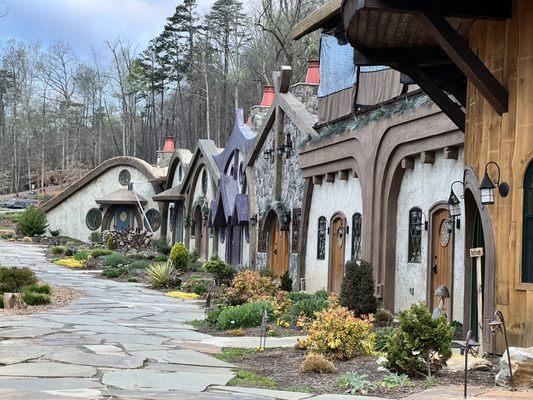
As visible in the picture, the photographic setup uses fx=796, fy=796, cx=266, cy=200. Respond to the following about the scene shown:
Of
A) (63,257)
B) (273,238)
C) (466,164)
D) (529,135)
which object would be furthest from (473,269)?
(63,257)

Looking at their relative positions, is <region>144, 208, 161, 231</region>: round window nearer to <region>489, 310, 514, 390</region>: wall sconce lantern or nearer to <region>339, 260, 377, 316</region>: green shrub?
<region>339, 260, 377, 316</region>: green shrub

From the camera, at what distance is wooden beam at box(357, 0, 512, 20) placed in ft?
29.5

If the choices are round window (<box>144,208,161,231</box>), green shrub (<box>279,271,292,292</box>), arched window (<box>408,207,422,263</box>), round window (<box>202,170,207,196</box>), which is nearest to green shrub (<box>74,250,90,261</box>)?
A: round window (<box>202,170,207,196</box>)

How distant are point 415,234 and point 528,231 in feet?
23.9

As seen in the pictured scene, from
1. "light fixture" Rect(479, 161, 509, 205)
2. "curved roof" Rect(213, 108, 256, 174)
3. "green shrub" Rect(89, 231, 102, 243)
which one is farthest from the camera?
"green shrub" Rect(89, 231, 102, 243)

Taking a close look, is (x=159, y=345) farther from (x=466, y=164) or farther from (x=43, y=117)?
(x=43, y=117)

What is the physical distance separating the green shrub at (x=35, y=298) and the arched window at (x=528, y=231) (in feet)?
36.1

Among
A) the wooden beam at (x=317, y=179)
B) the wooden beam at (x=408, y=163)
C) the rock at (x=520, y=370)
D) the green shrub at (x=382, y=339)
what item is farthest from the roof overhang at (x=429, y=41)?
the wooden beam at (x=317, y=179)

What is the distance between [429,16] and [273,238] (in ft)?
60.6

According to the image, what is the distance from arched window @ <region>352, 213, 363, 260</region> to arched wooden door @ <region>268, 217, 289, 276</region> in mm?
5905

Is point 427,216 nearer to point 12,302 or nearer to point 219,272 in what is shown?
point 12,302

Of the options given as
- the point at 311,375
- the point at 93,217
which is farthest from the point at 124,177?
the point at 311,375

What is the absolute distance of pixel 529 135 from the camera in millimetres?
9273

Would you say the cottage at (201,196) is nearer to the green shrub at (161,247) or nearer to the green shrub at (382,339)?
the green shrub at (161,247)
